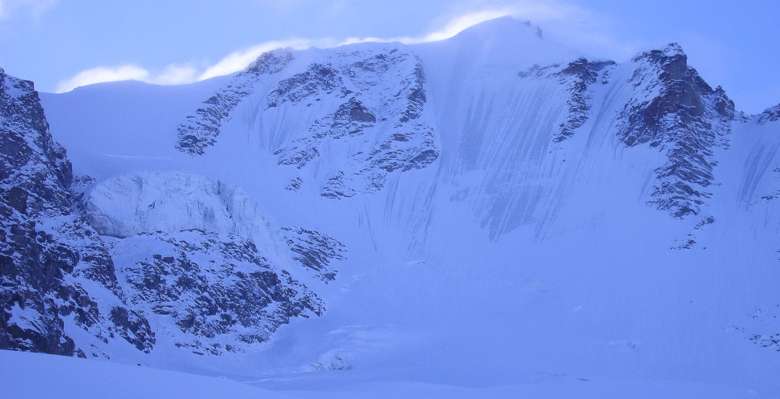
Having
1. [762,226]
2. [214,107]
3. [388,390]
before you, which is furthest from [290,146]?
[388,390]

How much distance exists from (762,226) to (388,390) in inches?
1858

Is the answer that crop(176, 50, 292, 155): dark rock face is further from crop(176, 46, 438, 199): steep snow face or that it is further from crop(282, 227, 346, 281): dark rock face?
crop(282, 227, 346, 281): dark rock face

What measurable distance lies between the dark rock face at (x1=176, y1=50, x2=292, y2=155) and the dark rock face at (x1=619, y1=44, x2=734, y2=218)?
4084 cm

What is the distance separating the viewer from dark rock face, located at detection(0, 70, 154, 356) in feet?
111

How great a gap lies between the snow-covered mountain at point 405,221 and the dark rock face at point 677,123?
0.82 feet

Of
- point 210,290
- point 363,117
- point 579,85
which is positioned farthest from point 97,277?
point 579,85

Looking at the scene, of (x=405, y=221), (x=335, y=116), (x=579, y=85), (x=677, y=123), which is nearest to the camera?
(x=405, y=221)

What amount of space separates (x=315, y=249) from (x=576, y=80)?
37386 mm

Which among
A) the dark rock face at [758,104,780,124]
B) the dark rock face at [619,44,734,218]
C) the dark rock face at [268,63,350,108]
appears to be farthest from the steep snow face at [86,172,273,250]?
the dark rock face at [758,104,780,124]

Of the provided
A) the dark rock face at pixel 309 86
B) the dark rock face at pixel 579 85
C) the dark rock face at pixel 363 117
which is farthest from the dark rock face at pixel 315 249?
the dark rock face at pixel 309 86

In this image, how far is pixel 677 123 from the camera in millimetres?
73625

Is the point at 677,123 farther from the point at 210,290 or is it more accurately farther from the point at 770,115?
the point at 210,290

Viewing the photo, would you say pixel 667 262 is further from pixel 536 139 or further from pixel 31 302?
pixel 31 302

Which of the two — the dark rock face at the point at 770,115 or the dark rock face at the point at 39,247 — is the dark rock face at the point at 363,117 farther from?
the dark rock face at the point at 770,115
